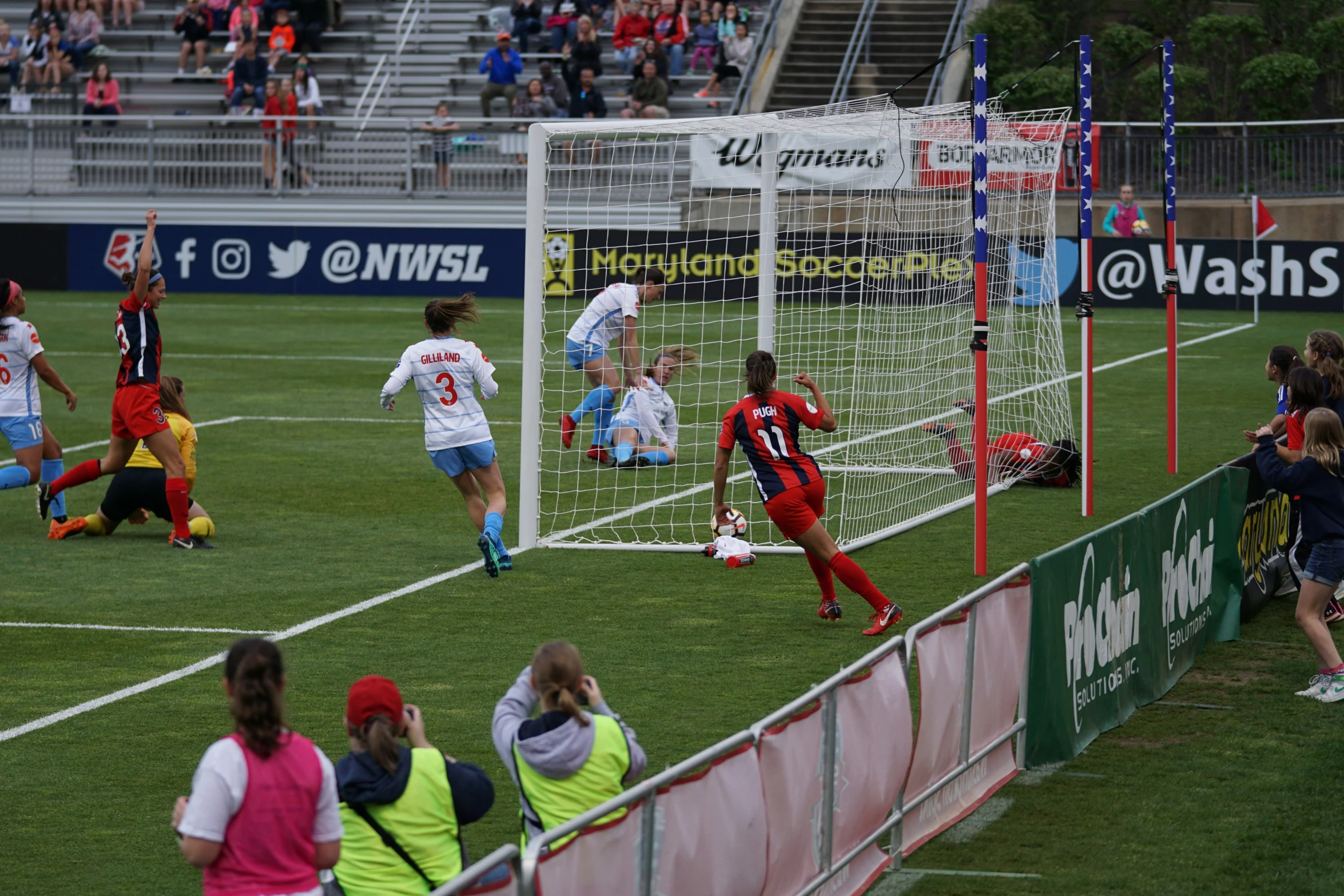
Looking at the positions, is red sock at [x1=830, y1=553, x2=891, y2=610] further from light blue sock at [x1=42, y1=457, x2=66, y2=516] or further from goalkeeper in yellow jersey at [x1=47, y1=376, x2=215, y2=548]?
light blue sock at [x1=42, y1=457, x2=66, y2=516]

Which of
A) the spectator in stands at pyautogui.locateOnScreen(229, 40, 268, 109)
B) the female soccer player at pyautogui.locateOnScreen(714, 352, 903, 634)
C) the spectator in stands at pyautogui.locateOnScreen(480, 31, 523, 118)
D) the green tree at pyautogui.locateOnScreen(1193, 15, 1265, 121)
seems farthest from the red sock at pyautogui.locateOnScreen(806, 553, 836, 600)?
the spectator in stands at pyautogui.locateOnScreen(229, 40, 268, 109)

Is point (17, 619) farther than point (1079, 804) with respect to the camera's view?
Yes

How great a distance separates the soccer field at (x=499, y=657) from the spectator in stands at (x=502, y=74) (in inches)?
826

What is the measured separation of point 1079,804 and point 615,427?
32.0 ft

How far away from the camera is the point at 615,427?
55.2 feet

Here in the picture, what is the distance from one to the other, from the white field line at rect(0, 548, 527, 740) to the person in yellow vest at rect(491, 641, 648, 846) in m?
3.95

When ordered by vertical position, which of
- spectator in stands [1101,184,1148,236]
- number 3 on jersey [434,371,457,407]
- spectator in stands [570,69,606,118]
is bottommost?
number 3 on jersey [434,371,457,407]

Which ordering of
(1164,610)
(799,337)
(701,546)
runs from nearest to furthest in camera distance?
(1164,610), (701,546), (799,337)

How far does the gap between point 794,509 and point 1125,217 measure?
81.5 feet

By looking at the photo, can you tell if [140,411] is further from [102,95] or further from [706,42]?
[706,42]

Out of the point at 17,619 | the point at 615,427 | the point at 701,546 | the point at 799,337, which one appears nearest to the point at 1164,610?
the point at 701,546

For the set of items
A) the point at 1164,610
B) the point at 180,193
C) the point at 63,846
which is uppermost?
the point at 180,193

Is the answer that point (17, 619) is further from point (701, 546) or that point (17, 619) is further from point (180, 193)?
point (180, 193)

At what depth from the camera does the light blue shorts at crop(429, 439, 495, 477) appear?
1216cm
